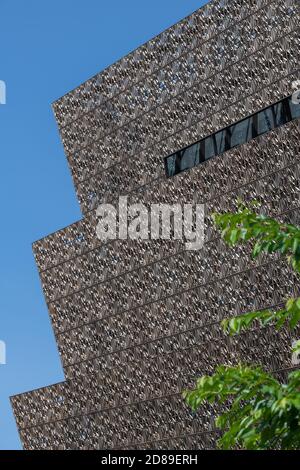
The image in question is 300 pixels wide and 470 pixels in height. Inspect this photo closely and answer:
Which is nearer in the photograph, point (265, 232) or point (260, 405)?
point (260, 405)

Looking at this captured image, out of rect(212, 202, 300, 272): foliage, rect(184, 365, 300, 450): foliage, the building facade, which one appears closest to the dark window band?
the building facade

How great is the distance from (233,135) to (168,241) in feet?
16.9

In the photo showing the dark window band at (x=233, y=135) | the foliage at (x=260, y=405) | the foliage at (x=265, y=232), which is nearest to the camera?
the foliage at (x=260, y=405)

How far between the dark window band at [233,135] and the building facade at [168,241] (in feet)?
0.19

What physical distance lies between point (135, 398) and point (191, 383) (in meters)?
3.71

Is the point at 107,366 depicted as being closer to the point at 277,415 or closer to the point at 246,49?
the point at 246,49

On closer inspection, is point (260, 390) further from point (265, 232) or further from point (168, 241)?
point (168, 241)

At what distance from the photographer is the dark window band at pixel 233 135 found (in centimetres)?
3538

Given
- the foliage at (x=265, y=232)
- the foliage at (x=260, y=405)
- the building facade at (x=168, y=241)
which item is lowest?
the foliage at (x=260, y=405)

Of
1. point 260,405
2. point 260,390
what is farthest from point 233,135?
point 260,405

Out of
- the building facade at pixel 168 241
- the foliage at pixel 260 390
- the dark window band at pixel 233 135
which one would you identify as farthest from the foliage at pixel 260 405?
the dark window band at pixel 233 135

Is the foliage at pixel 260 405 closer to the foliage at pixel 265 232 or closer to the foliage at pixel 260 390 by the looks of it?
the foliage at pixel 260 390

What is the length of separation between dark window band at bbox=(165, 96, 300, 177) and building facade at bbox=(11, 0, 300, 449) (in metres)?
0.06

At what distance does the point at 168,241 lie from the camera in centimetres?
3909
